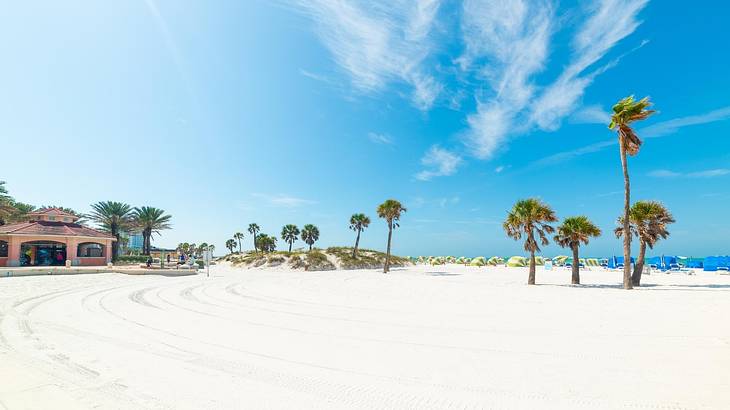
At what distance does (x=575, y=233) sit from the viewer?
22734 millimetres

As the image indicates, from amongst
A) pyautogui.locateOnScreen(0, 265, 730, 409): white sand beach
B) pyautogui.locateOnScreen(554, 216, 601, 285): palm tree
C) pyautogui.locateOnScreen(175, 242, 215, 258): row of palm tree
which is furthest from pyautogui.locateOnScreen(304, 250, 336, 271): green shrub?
pyautogui.locateOnScreen(175, 242, 215, 258): row of palm tree

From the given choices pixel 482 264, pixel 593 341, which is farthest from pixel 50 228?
pixel 482 264

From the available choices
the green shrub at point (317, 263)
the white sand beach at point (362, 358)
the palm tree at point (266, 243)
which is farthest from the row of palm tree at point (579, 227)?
the palm tree at point (266, 243)

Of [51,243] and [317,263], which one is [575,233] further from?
[51,243]

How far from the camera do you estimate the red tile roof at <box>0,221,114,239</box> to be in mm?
37531

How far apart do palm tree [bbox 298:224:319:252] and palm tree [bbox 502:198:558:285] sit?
49.5 meters

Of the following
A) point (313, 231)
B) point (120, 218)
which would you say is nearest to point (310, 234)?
point (313, 231)

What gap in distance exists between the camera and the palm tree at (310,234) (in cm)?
Answer: 6888

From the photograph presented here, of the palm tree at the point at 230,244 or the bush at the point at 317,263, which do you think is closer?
the bush at the point at 317,263

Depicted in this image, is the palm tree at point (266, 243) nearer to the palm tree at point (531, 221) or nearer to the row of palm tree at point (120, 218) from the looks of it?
the row of palm tree at point (120, 218)

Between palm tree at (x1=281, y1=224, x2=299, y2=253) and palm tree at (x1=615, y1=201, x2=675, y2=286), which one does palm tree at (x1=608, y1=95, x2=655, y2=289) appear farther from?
palm tree at (x1=281, y1=224, x2=299, y2=253)

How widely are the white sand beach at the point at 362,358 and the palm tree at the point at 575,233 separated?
1064 centimetres

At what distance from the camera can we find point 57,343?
7422mm

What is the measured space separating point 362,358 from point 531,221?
21.9 meters
